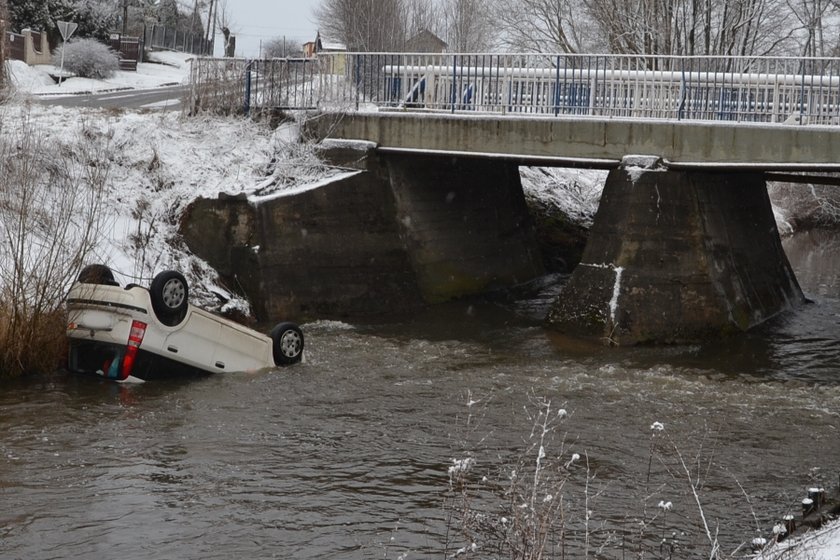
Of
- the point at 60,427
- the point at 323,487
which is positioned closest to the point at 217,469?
the point at 323,487

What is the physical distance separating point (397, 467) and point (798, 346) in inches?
392

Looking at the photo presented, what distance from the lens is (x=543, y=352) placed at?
1734 cm

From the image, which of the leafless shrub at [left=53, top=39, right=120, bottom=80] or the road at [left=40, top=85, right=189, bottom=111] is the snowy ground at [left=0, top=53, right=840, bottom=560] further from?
the leafless shrub at [left=53, top=39, right=120, bottom=80]

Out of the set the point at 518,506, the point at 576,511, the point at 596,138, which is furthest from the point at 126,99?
the point at 518,506

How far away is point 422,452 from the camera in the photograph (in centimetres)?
1159

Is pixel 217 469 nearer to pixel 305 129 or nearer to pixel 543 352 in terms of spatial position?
pixel 543 352

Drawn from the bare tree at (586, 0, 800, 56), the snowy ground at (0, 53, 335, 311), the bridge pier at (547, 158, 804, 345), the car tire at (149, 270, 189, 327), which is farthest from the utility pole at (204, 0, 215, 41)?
the car tire at (149, 270, 189, 327)

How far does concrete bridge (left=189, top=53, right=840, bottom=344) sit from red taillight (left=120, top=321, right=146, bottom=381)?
7899 millimetres

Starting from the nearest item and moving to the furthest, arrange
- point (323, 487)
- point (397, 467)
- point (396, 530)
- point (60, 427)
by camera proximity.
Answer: point (396, 530) → point (323, 487) → point (397, 467) → point (60, 427)

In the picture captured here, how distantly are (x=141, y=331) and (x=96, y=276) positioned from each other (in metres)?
1.42

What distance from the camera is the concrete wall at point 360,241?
19312 millimetres

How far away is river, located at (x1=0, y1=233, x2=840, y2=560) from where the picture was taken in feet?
29.7

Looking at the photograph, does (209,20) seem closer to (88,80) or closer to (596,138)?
(88,80)

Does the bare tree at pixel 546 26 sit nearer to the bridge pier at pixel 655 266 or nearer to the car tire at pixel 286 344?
the bridge pier at pixel 655 266
